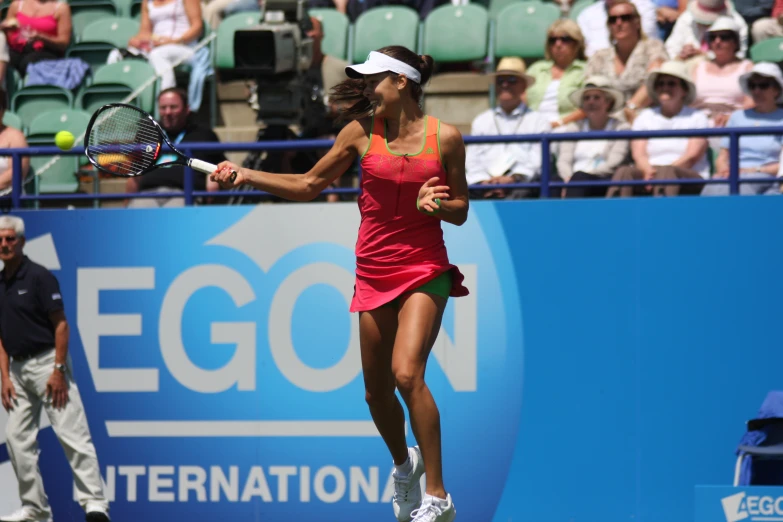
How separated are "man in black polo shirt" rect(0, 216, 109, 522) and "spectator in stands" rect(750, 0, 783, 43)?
5.87 m

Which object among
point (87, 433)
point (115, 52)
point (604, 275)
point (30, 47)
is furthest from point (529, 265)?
point (30, 47)

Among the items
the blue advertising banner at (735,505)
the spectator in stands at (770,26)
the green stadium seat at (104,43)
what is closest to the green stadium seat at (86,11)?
the green stadium seat at (104,43)

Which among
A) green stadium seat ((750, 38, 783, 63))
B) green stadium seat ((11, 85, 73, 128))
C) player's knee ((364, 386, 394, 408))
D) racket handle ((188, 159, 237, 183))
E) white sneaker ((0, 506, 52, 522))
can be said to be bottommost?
white sneaker ((0, 506, 52, 522))

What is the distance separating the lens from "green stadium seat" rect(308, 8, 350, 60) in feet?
37.8

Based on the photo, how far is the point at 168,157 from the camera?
9.93 m

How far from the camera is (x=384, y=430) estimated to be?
20.4 ft

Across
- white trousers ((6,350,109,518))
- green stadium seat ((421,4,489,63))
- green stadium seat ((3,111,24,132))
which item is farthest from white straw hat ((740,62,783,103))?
green stadium seat ((3,111,24,132))

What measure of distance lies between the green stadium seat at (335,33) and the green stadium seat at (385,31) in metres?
0.10

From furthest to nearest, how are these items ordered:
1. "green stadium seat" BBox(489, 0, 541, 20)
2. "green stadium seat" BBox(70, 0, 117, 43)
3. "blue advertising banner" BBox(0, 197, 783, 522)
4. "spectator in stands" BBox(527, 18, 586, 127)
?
"green stadium seat" BBox(70, 0, 117, 43), "green stadium seat" BBox(489, 0, 541, 20), "spectator in stands" BBox(527, 18, 586, 127), "blue advertising banner" BBox(0, 197, 783, 522)

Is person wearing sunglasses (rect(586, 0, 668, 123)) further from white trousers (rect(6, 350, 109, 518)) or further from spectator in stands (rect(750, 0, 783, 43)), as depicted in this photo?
Result: white trousers (rect(6, 350, 109, 518))

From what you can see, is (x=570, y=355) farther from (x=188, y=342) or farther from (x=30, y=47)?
(x=30, y=47)

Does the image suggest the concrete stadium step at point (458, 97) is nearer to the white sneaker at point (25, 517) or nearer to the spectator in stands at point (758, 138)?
the spectator in stands at point (758, 138)

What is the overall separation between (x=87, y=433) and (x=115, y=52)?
14.4 feet

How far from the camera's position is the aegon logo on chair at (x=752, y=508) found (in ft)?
23.5
